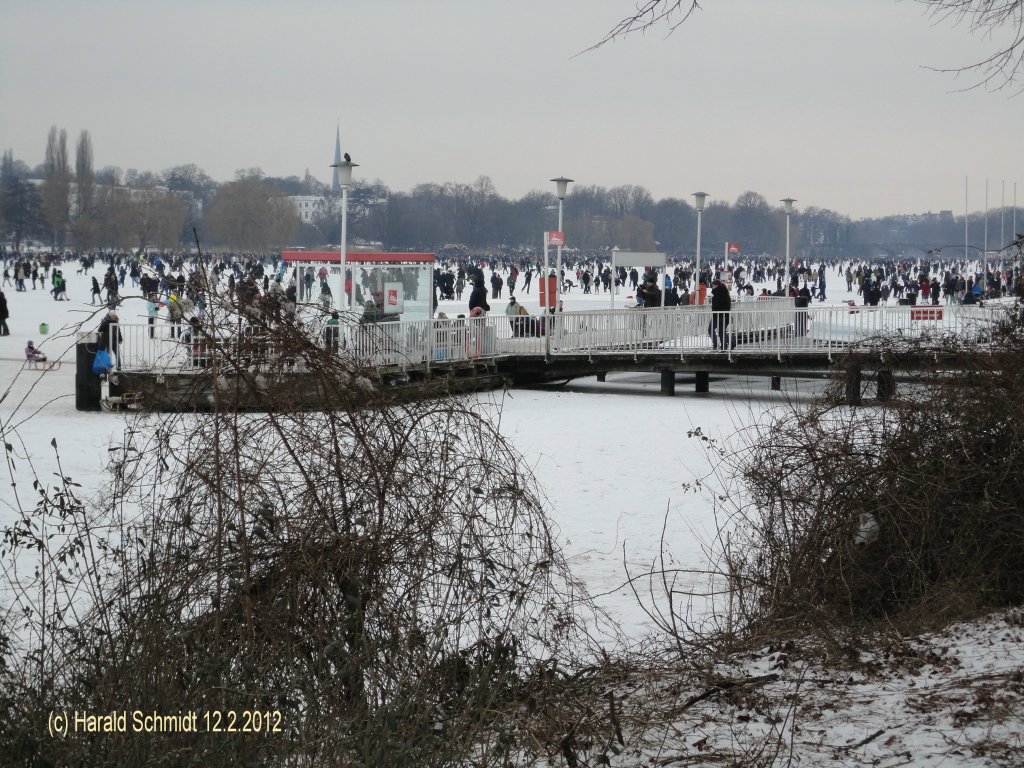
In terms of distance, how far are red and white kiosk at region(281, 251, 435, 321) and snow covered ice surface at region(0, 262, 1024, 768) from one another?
339cm

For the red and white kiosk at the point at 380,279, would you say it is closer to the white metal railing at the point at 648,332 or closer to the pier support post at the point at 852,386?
the white metal railing at the point at 648,332

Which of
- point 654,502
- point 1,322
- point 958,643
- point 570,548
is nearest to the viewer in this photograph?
point 958,643

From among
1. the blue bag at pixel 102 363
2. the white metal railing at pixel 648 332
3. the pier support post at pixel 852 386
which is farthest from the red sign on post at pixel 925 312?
the blue bag at pixel 102 363

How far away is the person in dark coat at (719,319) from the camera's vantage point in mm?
23000

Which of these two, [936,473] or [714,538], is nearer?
[936,473]

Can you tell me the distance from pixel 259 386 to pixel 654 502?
7485 millimetres

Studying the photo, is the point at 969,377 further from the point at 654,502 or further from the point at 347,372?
the point at 654,502

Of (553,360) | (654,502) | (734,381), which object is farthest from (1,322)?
(654,502)

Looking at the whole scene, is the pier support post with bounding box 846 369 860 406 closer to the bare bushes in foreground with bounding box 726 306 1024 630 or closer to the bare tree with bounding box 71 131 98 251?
the bare bushes in foreground with bounding box 726 306 1024 630

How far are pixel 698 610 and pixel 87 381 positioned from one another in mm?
13227

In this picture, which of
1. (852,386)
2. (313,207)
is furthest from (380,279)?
(313,207)

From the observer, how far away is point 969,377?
784 centimetres

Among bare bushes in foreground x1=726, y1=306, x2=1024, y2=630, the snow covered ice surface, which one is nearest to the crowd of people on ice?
the snow covered ice surface

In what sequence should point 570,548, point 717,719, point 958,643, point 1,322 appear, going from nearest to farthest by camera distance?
point 717,719 < point 958,643 < point 570,548 < point 1,322
